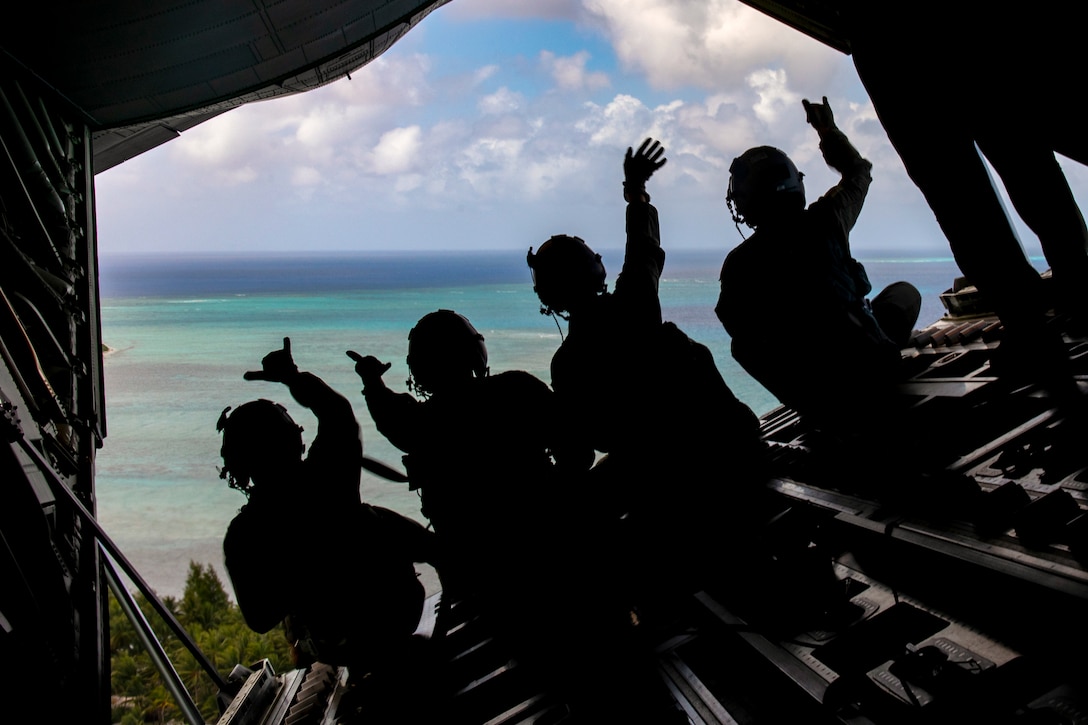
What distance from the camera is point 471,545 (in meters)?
3.80

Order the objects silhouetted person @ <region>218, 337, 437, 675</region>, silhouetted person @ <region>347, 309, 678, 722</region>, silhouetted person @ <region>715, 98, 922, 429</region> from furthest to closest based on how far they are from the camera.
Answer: silhouetted person @ <region>715, 98, 922, 429</region>
silhouetted person @ <region>347, 309, 678, 722</region>
silhouetted person @ <region>218, 337, 437, 675</region>

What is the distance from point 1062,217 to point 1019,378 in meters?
1.05

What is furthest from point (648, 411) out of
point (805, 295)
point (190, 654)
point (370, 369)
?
point (190, 654)

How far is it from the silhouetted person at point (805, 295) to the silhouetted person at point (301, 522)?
104 inches

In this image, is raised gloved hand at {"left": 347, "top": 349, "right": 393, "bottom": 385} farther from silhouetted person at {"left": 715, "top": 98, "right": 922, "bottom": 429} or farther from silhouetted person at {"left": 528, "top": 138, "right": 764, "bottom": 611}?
silhouetted person at {"left": 715, "top": 98, "right": 922, "bottom": 429}

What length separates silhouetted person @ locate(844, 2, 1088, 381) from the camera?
3.94m

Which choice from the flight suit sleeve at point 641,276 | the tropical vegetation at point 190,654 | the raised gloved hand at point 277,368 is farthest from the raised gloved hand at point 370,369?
the tropical vegetation at point 190,654

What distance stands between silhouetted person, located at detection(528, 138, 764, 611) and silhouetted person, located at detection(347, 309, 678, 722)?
24cm

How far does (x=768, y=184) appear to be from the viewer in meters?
4.24

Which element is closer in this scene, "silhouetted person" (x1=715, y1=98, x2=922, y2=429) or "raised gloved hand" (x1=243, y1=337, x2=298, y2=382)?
"raised gloved hand" (x1=243, y1=337, x2=298, y2=382)

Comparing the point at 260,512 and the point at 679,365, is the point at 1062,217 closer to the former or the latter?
the point at 679,365

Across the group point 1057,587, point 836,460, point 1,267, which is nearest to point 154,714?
point 1,267

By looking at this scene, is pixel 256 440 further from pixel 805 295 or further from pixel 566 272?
pixel 805 295

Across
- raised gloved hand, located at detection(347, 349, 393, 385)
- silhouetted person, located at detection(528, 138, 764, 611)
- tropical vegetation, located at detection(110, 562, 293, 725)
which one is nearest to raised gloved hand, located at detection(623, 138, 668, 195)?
silhouetted person, located at detection(528, 138, 764, 611)
